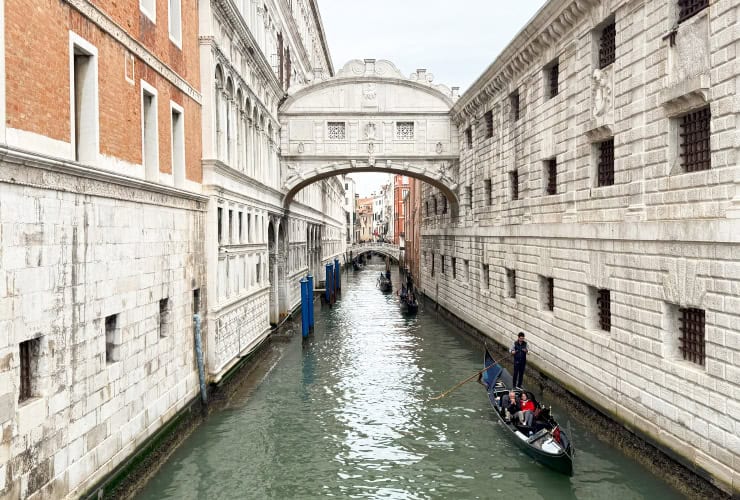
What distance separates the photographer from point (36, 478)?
647cm

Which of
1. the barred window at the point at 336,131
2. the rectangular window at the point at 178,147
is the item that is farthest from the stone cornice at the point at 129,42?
the barred window at the point at 336,131

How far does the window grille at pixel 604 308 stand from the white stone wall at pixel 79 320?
7.79 meters

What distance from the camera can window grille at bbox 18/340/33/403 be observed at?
6.50 metres

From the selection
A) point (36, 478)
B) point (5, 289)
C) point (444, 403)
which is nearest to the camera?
point (5, 289)

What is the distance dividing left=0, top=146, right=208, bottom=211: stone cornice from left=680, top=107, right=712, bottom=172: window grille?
7885 millimetres

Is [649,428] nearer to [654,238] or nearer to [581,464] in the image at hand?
[581,464]

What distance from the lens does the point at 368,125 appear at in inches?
922

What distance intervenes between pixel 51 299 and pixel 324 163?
17386 mm

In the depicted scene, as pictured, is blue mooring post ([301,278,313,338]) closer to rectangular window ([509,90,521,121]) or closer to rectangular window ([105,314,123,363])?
rectangular window ([509,90,521,121])

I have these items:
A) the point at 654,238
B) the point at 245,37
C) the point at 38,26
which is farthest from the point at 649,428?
the point at 245,37

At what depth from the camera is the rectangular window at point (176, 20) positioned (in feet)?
38.4

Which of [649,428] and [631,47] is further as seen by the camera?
[631,47]

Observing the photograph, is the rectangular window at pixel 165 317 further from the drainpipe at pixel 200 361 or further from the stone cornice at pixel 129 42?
the stone cornice at pixel 129 42

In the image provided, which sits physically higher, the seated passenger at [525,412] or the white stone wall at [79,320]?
the white stone wall at [79,320]
